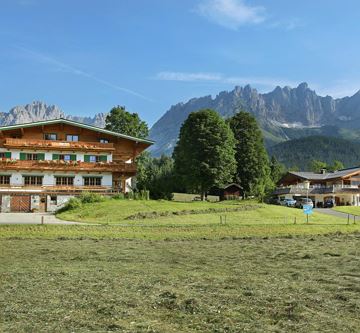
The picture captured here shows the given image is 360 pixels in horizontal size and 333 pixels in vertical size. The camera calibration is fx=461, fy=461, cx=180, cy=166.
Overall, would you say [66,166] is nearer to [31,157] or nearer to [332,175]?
[31,157]

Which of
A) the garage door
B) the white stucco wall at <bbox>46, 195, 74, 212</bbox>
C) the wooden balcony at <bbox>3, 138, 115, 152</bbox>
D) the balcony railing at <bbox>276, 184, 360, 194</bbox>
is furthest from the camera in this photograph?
the balcony railing at <bbox>276, 184, 360, 194</bbox>

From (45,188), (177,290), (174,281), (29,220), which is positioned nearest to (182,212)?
(29,220)

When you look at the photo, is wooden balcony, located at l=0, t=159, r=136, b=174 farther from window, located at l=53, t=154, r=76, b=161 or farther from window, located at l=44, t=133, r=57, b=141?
window, located at l=44, t=133, r=57, b=141

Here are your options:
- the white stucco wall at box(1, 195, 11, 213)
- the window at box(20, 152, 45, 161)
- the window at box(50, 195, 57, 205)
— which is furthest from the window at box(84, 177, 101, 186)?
the white stucco wall at box(1, 195, 11, 213)

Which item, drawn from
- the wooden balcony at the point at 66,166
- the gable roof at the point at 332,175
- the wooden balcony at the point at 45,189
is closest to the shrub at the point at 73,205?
the wooden balcony at the point at 45,189

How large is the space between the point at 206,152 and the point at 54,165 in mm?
23129

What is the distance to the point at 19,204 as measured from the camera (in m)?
58.2

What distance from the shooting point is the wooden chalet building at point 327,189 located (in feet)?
304

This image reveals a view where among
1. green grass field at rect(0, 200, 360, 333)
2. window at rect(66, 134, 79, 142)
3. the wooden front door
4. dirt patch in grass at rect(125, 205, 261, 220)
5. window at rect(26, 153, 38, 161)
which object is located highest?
window at rect(66, 134, 79, 142)

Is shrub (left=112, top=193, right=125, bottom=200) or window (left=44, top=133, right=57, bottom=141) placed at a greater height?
window (left=44, top=133, right=57, bottom=141)

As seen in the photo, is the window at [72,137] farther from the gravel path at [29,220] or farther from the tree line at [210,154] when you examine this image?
the gravel path at [29,220]

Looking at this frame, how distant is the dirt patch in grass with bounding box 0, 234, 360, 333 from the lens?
9.95 meters

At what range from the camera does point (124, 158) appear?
70250 mm

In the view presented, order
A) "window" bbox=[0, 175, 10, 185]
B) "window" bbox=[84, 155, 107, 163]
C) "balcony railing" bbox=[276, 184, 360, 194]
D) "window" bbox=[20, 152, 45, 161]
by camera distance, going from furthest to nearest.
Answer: "balcony railing" bbox=[276, 184, 360, 194], "window" bbox=[84, 155, 107, 163], "window" bbox=[20, 152, 45, 161], "window" bbox=[0, 175, 10, 185]
